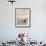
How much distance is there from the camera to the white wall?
5039 mm

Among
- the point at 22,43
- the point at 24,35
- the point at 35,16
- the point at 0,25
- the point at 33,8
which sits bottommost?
the point at 22,43

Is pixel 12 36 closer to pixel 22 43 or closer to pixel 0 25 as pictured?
pixel 0 25

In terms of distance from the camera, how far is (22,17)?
5.07 metres

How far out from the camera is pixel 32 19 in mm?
5047

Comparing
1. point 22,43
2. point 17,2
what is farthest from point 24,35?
point 17,2

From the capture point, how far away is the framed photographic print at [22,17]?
5.05 m

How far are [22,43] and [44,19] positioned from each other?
2026 mm

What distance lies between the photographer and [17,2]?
16.7ft

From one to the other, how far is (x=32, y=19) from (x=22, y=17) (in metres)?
0.39

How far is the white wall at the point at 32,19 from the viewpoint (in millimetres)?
5039

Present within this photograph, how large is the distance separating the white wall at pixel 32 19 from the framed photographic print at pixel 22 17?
11 cm

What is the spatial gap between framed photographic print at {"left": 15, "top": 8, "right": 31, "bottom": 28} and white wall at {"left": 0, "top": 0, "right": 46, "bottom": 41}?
11 cm

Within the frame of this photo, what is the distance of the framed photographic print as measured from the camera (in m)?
5.05

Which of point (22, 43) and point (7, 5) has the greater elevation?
point (7, 5)
